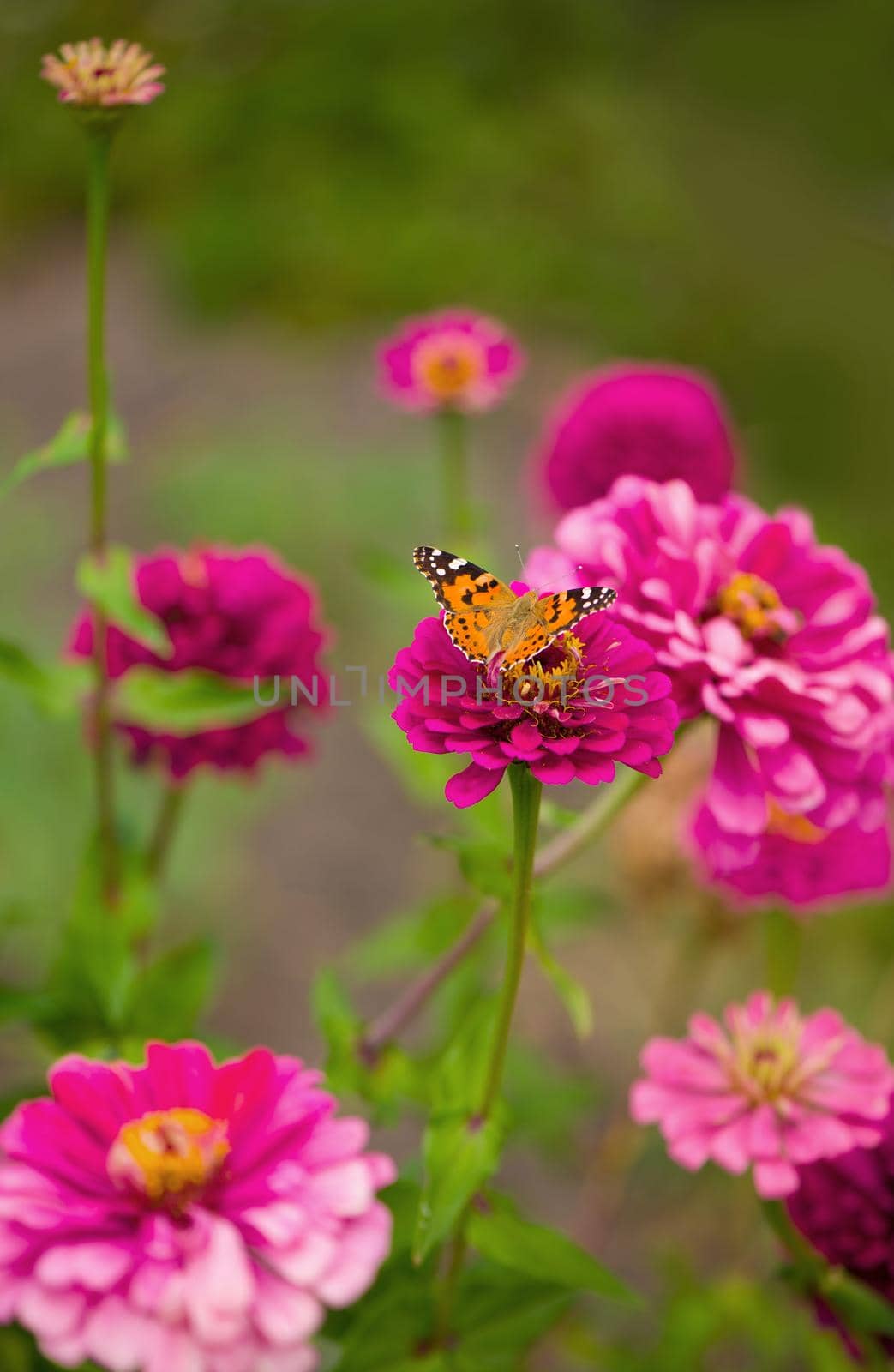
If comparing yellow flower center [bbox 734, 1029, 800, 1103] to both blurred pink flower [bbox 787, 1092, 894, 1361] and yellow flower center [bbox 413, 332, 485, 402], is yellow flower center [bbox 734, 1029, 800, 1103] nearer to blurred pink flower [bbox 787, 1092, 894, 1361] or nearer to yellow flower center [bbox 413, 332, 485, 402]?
blurred pink flower [bbox 787, 1092, 894, 1361]

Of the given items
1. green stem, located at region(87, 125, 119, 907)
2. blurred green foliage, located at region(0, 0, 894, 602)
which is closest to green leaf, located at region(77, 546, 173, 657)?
green stem, located at region(87, 125, 119, 907)

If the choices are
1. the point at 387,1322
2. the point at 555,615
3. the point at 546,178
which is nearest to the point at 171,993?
the point at 387,1322

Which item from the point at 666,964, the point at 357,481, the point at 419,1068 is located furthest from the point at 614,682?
the point at 357,481

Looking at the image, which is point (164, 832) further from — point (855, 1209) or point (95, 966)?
point (855, 1209)

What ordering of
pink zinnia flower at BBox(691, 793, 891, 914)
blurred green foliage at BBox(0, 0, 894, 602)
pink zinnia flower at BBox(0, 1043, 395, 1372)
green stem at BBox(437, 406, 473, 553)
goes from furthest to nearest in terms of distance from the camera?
blurred green foliage at BBox(0, 0, 894, 602)
green stem at BBox(437, 406, 473, 553)
pink zinnia flower at BBox(691, 793, 891, 914)
pink zinnia flower at BBox(0, 1043, 395, 1372)

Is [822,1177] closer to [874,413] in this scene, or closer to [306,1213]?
[306,1213]

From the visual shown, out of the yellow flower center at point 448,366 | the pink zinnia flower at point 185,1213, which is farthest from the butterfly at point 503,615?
the yellow flower center at point 448,366
